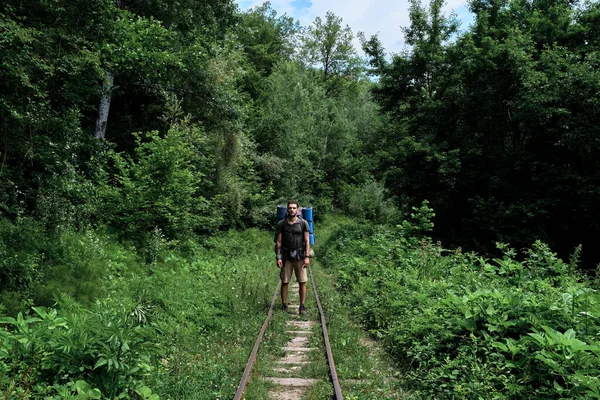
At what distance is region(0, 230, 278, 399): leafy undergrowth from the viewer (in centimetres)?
386

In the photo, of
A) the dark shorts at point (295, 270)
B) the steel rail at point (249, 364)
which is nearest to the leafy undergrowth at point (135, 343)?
the steel rail at point (249, 364)

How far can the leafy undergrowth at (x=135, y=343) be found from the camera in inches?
152

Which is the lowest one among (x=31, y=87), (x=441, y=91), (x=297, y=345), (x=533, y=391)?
(x=297, y=345)

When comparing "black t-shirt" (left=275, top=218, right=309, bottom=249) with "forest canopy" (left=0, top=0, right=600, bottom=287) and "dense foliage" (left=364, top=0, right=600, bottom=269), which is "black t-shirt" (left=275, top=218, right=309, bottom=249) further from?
"dense foliage" (left=364, top=0, right=600, bottom=269)

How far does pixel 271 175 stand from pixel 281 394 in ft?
79.6

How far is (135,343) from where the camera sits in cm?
402

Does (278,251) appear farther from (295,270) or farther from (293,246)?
(295,270)

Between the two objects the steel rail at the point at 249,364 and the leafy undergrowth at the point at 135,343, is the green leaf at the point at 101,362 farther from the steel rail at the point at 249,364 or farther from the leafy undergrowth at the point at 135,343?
the steel rail at the point at 249,364

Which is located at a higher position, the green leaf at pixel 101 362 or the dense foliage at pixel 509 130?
the dense foliage at pixel 509 130

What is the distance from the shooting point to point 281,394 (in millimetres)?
4844

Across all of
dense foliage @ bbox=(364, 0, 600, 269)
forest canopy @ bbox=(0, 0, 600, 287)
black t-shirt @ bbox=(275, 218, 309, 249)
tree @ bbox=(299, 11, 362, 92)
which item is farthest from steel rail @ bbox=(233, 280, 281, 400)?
tree @ bbox=(299, 11, 362, 92)

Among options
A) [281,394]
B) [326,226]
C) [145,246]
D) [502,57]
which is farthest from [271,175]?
[281,394]

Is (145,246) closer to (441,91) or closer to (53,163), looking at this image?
(53,163)

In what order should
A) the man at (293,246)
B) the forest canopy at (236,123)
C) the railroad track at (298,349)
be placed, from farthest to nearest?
1. the man at (293,246)
2. the forest canopy at (236,123)
3. the railroad track at (298,349)
